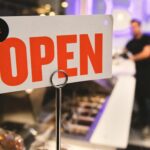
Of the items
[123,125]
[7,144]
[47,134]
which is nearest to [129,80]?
[123,125]

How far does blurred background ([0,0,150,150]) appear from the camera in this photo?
1101 millimetres

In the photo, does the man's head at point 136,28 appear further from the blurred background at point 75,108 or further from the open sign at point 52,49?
the open sign at point 52,49

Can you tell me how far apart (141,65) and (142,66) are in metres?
0.02

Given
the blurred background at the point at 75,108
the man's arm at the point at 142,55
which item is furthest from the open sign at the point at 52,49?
the man's arm at the point at 142,55

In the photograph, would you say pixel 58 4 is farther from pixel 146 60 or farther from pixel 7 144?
pixel 146 60

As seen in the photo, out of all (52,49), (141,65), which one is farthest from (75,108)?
(52,49)

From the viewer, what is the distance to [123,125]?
1.62m

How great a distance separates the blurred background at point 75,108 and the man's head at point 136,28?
3.2 inches

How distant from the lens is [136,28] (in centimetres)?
263

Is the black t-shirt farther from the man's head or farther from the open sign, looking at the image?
the open sign

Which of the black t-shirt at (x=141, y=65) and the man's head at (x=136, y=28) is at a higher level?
the man's head at (x=136, y=28)

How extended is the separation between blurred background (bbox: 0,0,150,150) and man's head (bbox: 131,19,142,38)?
0.26ft

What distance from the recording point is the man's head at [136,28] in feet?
8.48

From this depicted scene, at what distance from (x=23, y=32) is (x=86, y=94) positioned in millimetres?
1531
